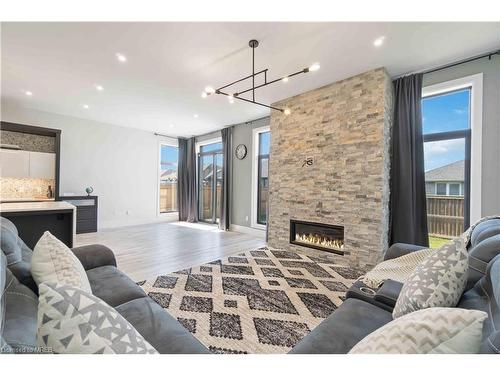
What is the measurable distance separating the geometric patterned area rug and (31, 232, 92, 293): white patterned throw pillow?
1033 millimetres

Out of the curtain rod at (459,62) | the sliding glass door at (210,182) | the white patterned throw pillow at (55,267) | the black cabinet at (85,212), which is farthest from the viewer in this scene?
the sliding glass door at (210,182)

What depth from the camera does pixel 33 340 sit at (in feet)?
2.44

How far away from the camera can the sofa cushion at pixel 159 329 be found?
100cm

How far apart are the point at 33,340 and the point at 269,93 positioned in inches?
165

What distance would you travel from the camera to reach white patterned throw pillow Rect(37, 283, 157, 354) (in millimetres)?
585

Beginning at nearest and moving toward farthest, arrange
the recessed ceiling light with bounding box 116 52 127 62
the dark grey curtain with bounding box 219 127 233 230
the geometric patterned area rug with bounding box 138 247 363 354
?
the geometric patterned area rug with bounding box 138 247 363 354, the recessed ceiling light with bounding box 116 52 127 62, the dark grey curtain with bounding box 219 127 233 230

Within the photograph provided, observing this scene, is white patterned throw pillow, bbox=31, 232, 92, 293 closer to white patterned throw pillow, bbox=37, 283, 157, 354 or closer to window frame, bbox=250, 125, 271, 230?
white patterned throw pillow, bbox=37, 283, 157, 354

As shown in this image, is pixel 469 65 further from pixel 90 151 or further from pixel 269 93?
pixel 90 151

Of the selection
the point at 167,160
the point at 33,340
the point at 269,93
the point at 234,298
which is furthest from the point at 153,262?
the point at 167,160

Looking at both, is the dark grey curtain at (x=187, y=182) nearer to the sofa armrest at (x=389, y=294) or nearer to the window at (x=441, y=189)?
the window at (x=441, y=189)

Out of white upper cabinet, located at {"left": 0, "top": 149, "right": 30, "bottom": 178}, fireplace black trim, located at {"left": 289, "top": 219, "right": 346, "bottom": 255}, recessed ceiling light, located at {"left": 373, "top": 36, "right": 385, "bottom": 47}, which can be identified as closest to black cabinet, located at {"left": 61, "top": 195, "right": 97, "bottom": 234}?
white upper cabinet, located at {"left": 0, "top": 149, "right": 30, "bottom": 178}

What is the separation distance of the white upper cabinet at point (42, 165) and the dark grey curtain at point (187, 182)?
3.38m

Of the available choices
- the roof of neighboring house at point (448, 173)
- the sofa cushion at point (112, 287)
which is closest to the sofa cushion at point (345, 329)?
the sofa cushion at point (112, 287)

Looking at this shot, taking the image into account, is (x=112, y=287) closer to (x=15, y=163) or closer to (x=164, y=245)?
(x=164, y=245)
